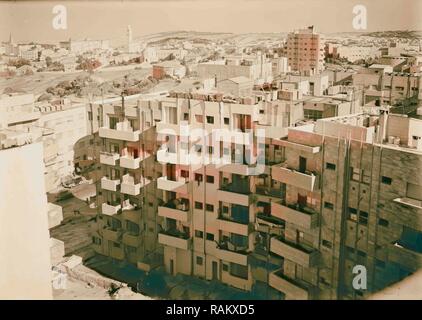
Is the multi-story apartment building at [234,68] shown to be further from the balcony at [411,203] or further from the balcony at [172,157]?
the balcony at [411,203]

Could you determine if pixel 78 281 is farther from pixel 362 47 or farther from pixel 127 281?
pixel 362 47

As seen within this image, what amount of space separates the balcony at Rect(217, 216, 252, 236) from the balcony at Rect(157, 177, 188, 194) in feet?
1.74

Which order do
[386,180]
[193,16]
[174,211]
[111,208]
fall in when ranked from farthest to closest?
[111,208], [174,211], [193,16], [386,180]

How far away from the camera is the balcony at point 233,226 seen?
A: 516cm

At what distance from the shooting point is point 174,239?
18.2 feet

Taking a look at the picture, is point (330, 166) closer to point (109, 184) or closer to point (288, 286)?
point (288, 286)

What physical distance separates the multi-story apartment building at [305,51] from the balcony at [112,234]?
319 centimetres

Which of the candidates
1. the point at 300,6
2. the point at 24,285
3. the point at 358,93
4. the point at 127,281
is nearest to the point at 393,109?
the point at 358,93

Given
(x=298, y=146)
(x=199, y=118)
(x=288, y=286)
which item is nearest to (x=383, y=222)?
(x=298, y=146)

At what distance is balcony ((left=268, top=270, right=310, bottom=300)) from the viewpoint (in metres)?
4.59

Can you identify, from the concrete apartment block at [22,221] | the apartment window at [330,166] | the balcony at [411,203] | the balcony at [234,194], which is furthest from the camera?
the balcony at [234,194]

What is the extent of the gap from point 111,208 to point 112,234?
0.33 m

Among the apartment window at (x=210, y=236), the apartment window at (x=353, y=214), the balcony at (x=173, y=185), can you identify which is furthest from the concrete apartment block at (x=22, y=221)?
the apartment window at (x=353, y=214)
